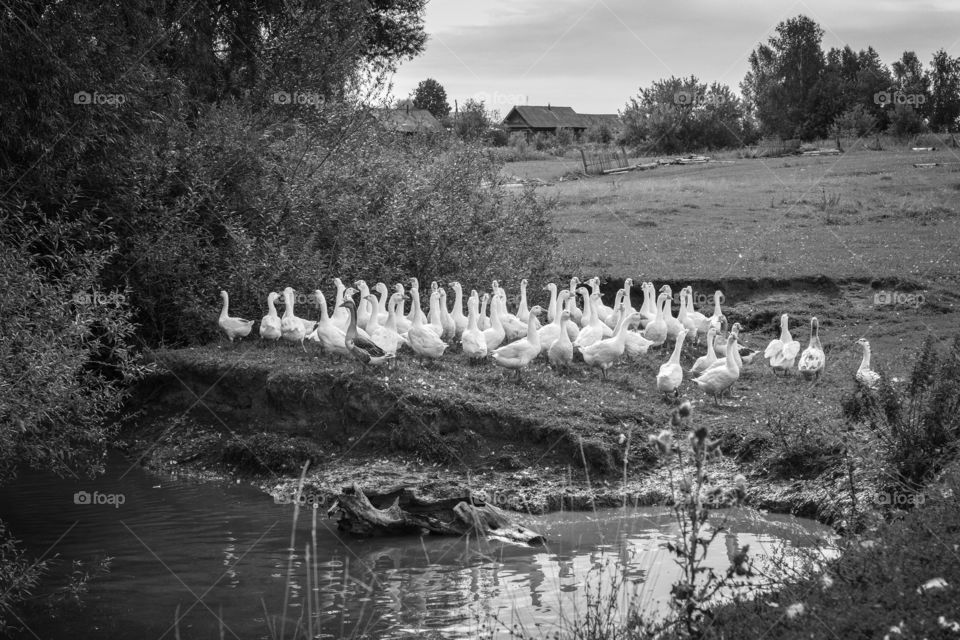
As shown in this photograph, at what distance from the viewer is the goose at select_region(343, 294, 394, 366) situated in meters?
15.8

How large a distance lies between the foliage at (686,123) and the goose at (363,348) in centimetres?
4937

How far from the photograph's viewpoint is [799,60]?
82.8m

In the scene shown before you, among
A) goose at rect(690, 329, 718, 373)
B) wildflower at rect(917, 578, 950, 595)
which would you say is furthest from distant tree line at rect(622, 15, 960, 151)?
wildflower at rect(917, 578, 950, 595)

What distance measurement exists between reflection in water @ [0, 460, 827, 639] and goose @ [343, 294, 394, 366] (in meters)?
2.89

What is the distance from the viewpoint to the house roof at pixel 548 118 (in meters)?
91.4

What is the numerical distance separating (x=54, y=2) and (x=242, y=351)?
20.8 ft

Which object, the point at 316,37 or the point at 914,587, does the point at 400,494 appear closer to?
Result: the point at 914,587

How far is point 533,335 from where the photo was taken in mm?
16016

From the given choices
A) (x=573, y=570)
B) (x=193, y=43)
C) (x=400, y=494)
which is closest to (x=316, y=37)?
(x=193, y=43)
